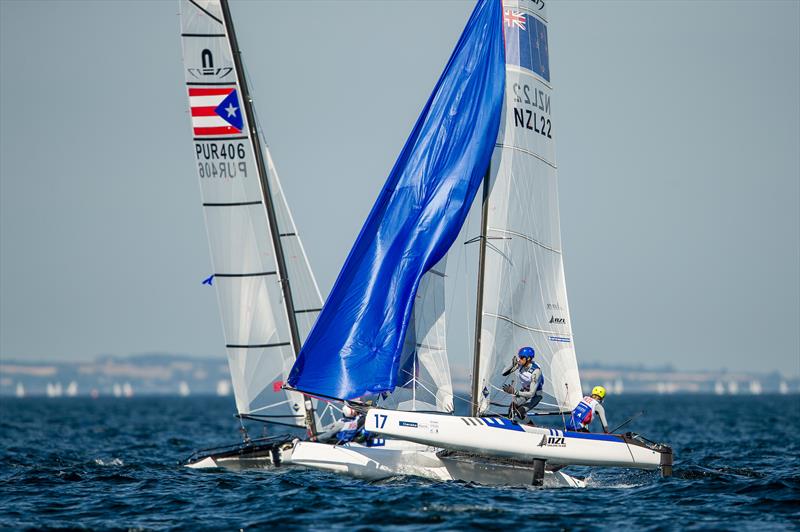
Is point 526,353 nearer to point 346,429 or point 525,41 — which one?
point 346,429

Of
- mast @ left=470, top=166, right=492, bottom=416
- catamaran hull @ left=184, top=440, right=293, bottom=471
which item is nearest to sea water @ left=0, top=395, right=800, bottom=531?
catamaran hull @ left=184, top=440, right=293, bottom=471

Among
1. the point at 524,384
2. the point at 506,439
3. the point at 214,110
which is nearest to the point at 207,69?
the point at 214,110

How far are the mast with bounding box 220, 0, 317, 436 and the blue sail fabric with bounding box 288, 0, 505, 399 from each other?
3.37 meters

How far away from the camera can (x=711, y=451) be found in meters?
32.1

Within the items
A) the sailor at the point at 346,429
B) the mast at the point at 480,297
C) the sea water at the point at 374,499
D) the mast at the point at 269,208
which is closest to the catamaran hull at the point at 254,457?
the sea water at the point at 374,499

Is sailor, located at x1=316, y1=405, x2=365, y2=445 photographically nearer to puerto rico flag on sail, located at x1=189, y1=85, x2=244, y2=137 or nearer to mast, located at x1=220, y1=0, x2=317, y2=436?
mast, located at x1=220, y1=0, x2=317, y2=436

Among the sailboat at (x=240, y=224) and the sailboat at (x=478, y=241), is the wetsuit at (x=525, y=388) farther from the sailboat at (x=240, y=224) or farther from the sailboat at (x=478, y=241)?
the sailboat at (x=240, y=224)

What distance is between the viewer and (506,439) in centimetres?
1989

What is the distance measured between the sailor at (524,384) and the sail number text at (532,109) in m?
4.20

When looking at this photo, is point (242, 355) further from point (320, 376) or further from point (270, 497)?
point (270, 497)

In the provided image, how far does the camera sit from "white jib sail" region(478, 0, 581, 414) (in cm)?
2144

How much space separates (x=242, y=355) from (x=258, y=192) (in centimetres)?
354

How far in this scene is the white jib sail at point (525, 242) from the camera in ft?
70.3

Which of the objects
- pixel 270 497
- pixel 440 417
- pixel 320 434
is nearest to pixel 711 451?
pixel 320 434
